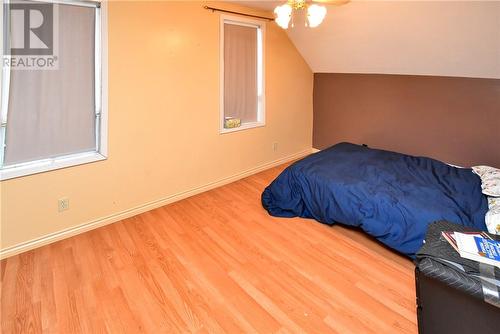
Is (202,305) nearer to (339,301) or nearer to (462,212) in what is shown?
(339,301)

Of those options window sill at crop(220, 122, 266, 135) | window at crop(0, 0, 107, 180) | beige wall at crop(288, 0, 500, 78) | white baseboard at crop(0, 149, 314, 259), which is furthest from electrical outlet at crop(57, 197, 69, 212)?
beige wall at crop(288, 0, 500, 78)

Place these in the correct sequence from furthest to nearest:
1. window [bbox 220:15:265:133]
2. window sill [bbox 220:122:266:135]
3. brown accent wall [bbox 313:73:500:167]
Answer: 1. window sill [bbox 220:122:266:135]
2. window [bbox 220:15:265:133]
3. brown accent wall [bbox 313:73:500:167]

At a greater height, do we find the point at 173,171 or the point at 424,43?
the point at 424,43

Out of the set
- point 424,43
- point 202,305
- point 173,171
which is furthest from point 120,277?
point 424,43

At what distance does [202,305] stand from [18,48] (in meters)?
2.24

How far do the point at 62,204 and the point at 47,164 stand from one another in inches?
14.4

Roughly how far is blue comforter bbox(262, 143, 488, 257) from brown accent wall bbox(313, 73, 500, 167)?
1.59 ft

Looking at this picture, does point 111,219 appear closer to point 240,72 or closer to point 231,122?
point 231,122

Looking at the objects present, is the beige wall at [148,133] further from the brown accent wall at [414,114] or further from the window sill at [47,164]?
the brown accent wall at [414,114]

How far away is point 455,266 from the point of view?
1.22 m

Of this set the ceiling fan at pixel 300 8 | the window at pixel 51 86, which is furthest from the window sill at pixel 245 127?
the ceiling fan at pixel 300 8

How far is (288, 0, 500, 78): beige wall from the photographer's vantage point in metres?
2.39

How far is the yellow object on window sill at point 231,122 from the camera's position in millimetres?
3600

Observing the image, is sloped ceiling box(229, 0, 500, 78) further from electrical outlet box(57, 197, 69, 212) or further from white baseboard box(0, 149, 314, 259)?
electrical outlet box(57, 197, 69, 212)
